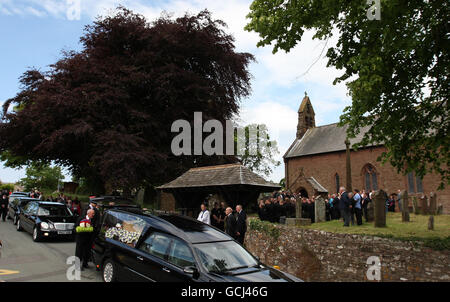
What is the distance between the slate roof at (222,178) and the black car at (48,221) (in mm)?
4758

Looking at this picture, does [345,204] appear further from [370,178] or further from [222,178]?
[370,178]

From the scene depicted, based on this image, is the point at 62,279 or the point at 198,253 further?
the point at 62,279

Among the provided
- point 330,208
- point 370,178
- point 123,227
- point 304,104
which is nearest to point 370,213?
point 330,208

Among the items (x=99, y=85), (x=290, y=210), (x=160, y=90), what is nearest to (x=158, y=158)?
(x=160, y=90)

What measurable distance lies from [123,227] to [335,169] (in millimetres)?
31714

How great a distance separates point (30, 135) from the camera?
69.0 feet

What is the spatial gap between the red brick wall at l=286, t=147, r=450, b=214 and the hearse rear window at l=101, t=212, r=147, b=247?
26.1 metres

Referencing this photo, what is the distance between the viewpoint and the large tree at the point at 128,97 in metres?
19.4

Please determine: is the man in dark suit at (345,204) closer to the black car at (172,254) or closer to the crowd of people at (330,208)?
the crowd of people at (330,208)

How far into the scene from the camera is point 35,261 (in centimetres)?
969

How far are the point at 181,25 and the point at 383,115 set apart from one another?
1684cm

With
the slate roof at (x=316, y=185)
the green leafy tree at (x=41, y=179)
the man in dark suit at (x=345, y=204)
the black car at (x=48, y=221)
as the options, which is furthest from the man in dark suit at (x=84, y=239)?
the green leafy tree at (x=41, y=179)
